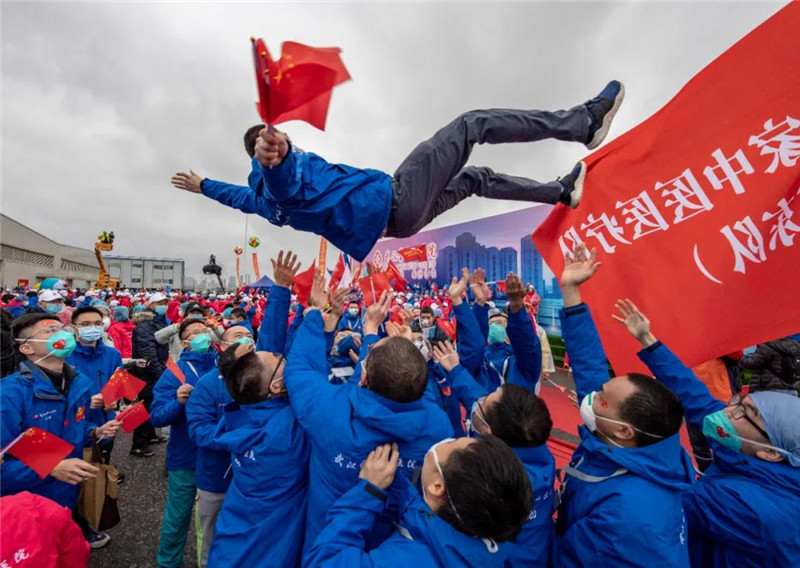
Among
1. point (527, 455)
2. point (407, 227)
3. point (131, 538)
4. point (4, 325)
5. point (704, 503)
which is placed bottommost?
point (131, 538)

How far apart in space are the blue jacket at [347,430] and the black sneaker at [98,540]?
9.28 ft

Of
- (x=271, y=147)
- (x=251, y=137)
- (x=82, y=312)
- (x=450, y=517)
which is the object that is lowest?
(x=450, y=517)

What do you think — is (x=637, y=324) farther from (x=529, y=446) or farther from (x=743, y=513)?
(x=529, y=446)

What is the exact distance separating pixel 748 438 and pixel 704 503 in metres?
0.35

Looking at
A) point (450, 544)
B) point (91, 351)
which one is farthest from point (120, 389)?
point (450, 544)

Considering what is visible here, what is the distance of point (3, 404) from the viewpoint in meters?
2.19

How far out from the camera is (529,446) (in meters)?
1.69

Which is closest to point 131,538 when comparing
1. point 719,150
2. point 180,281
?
point 719,150

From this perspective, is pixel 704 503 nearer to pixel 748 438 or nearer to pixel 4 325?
pixel 748 438

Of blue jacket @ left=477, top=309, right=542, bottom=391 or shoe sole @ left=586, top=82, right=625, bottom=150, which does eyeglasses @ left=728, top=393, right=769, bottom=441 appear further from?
shoe sole @ left=586, top=82, right=625, bottom=150

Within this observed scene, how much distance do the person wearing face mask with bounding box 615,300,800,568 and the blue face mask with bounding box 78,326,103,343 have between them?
4.95m

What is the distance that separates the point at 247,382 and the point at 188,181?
1.89 metres

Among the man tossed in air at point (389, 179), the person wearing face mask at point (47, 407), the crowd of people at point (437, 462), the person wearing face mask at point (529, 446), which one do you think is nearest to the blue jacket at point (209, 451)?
the crowd of people at point (437, 462)

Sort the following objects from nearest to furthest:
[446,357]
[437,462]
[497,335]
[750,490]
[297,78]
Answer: [437,462] → [297,78] → [750,490] → [446,357] → [497,335]
